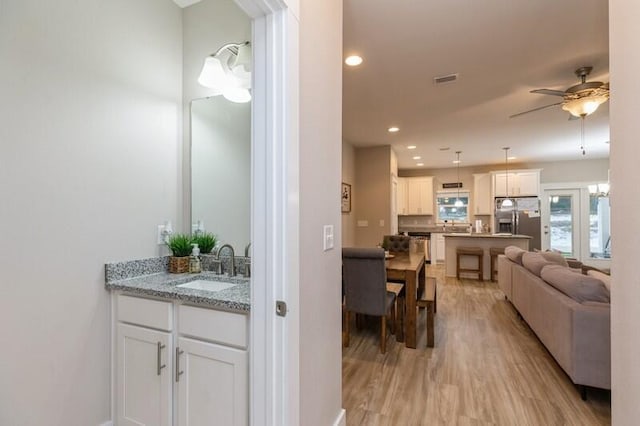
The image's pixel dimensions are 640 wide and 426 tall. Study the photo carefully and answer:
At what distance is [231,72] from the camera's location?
2014 mm

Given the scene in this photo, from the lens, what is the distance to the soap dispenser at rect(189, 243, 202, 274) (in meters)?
2.00

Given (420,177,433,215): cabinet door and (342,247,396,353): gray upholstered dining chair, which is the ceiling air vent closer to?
(342,247,396,353): gray upholstered dining chair

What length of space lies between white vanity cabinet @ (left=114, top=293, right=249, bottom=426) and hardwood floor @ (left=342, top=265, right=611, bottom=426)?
37.7 inches

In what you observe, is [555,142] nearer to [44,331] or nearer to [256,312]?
[256,312]

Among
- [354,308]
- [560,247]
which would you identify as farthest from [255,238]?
[560,247]

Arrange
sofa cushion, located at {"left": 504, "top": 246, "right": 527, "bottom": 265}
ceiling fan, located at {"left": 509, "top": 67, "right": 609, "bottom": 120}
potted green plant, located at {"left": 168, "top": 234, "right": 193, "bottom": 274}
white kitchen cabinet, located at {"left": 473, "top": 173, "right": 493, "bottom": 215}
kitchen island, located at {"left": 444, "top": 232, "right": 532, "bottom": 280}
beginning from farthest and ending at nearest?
white kitchen cabinet, located at {"left": 473, "top": 173, "right": 493, "bottom": 215}
kitchen island, located at {"left": 444, "top": 232, "right": 532, "bottom": 280}
sofa cushion, located at {"left": 504, "top": 246, "right": 527, "bottom": 265}
ceiling fan, located at {"left": 509, "top": 67, "right": 609, "bottom": 120}
potted green plant, located at {"left": 168, "top": 234, "right": 193, "bottom": 274}

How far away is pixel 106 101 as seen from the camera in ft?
5.59

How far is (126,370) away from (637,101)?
101 inches

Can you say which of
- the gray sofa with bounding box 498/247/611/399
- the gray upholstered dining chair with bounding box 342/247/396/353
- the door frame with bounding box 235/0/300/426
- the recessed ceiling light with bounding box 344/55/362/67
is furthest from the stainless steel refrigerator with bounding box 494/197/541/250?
the door frame with bounding box 235/0/300/426

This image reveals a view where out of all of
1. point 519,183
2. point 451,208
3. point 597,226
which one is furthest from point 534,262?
point 597,226

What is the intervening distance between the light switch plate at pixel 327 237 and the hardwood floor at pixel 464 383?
1.17 meters

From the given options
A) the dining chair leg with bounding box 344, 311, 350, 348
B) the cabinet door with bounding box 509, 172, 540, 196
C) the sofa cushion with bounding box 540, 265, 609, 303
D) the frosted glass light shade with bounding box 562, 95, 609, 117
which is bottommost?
the dining chair leg with bounding box 344, 311, 350, 348

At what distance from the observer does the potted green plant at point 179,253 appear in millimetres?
1980

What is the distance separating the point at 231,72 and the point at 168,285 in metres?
1.39
